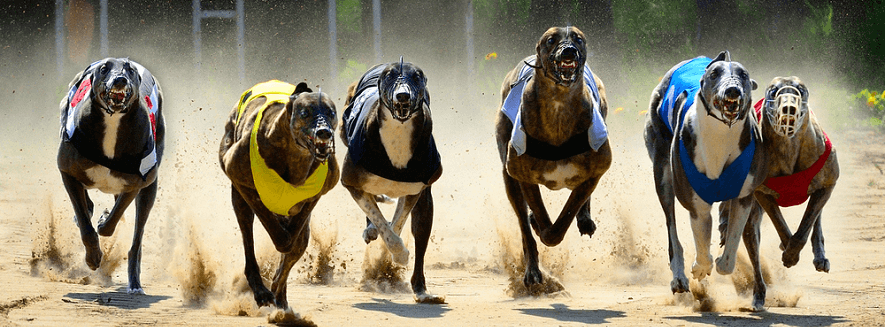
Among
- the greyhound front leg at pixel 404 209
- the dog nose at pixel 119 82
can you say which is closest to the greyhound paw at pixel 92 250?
the dog nose at pixel 119 82

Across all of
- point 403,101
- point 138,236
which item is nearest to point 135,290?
point 138,236

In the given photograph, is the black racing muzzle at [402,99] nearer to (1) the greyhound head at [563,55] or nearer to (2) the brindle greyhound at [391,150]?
(2) the brindle greyhound at [391,150]

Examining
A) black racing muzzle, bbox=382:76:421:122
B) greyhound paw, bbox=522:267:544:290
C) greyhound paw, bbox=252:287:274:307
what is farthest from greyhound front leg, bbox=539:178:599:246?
greyhound paw, bbox=252:287:274:307

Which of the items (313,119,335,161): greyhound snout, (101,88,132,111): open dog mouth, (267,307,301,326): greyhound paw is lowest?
(267,307,301,326): greyhound paw

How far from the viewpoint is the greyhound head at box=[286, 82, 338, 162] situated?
5.18 m

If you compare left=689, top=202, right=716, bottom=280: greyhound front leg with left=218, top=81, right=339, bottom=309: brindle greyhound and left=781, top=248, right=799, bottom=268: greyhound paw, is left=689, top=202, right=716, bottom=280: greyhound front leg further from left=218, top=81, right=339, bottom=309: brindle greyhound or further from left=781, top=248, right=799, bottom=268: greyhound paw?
left=218, top=81, right=339, bottom=309: brindle greyhound

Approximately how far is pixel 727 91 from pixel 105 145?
11.8ft

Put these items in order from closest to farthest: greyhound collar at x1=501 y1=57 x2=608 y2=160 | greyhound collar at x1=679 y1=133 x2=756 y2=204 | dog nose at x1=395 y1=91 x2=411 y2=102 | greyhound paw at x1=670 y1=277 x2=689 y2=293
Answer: greyhound collar at x1=679 y1=133 x2=756 y2=204 → dog nose at x1=395 y1=91 x2=411 y2=102 → greyhound collar at x1=501 y1=57 x2=608 y2=160 → greyhound paw at x1=670 y1=277 x2=689 y2=293

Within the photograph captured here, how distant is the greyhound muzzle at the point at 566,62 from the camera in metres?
5.73

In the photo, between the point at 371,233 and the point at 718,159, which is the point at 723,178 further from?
the point at 371,233

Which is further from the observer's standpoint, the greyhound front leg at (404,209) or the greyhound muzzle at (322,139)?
the greyhound front leg at (404,209)

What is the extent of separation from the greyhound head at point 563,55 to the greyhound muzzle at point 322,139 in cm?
131

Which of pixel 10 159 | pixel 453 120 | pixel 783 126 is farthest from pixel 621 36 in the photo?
pixel 783 126

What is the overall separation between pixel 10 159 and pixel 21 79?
258 cm
